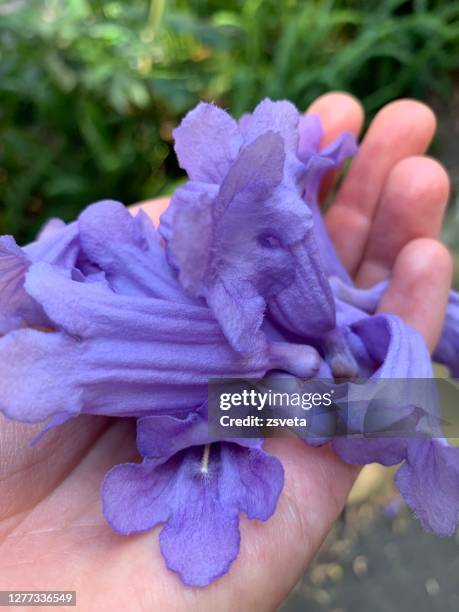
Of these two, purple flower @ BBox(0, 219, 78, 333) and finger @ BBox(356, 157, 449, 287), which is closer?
purple flower @ BBox(0, 219, 78, 333)

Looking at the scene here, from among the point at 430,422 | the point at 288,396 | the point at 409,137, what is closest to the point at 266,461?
the point at 288,396

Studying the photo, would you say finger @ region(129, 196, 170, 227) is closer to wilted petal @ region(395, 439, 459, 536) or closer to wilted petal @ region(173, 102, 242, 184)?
wilted petal @ region(173, 102, 242, 184)

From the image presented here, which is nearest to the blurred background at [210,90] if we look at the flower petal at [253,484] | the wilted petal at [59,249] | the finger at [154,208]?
the finger at [154,208]

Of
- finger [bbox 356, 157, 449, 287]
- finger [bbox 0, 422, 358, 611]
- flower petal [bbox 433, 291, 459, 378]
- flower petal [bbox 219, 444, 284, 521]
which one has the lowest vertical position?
finger [bbox 0, 422, 358, 611]

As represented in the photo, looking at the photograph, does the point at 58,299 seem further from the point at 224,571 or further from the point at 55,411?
the point at 224,571

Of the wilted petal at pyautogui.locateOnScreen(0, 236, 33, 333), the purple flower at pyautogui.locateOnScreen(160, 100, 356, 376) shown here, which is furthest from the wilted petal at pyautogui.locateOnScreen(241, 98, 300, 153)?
the wilted petal at pyautogui.locateOnScreen(0, 236, 33, 333)

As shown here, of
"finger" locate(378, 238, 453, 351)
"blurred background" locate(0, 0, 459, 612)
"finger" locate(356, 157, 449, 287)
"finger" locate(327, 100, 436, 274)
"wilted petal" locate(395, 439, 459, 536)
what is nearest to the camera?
"wilted petal" locate(395, 439, 459, 536)

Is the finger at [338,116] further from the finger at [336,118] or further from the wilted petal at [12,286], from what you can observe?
the wilted petal at [12,286]
